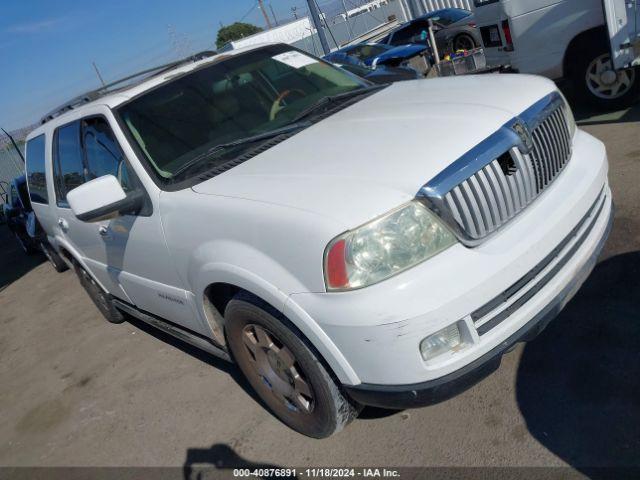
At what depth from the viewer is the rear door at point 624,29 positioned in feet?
17.7

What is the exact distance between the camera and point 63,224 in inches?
185

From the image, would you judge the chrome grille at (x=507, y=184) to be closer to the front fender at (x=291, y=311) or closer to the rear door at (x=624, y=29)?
the front fender at (x=291, y=311)

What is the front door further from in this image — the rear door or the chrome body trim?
the rear door

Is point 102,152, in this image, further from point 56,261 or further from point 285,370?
point 56,261

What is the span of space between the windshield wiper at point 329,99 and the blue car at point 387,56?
6.74 meters

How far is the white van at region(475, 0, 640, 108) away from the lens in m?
5.82

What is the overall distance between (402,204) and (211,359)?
254 cm

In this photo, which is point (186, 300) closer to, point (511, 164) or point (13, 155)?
point (511, 164)

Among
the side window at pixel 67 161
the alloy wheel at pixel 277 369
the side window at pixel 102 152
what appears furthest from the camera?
the side window at pixel 67 161

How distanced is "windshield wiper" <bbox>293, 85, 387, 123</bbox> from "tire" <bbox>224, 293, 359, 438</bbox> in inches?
50.9

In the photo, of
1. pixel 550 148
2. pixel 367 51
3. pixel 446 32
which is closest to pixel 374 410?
pixel 550 148

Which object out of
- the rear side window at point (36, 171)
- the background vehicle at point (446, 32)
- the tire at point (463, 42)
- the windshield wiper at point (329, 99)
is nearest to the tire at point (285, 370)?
the windshield wiper at point (329, 99)

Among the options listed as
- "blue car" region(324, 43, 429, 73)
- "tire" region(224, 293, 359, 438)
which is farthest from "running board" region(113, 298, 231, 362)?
"blue car" region(324, 43, 429, 73)

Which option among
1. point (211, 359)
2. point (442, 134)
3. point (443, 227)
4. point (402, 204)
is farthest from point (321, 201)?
point (211, 359)
